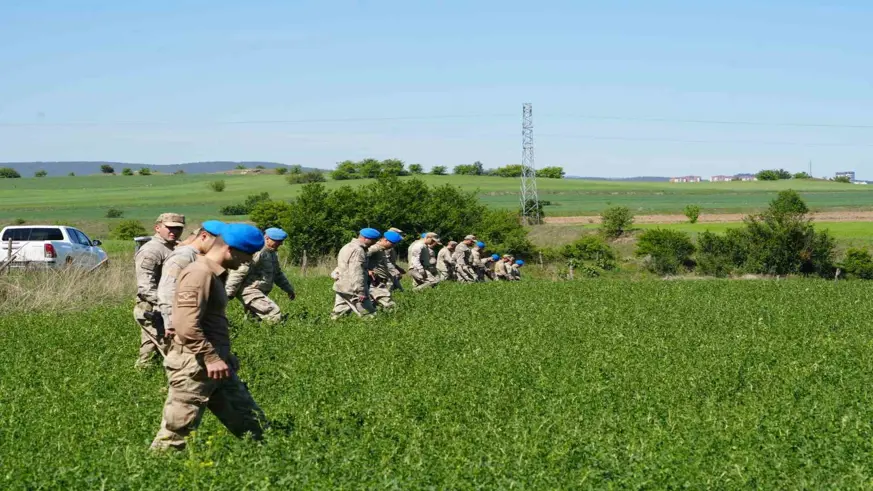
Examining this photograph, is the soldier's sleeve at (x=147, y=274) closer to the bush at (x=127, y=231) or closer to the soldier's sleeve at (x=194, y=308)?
the soldier's sleeve at (x=194, y=308)

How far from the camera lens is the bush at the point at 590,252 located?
59938mm

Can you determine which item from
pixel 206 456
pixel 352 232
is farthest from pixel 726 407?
pixel 352 232

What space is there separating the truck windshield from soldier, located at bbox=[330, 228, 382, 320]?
17.0 m

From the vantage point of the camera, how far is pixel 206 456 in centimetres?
782

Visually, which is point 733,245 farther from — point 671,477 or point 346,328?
point 671,477

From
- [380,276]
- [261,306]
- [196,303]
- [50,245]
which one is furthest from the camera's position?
[50,245]

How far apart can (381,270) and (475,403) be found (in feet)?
36.2

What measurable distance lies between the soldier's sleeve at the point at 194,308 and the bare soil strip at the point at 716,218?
74.4 metres

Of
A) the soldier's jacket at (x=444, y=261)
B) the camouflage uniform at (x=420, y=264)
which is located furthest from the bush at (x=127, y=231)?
the camouflage uniform at (x=420, y=264)

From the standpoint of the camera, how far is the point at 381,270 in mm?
21438

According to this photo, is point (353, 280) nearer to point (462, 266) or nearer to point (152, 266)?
point (152, 266)

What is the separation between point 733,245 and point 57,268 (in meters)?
36.8

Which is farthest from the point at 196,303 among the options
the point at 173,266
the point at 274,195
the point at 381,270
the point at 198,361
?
the point at 274,195

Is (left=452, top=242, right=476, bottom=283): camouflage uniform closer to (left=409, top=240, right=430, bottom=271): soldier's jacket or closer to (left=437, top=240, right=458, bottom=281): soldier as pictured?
(left=437, top=240, right=458, bottom=281): soldier
